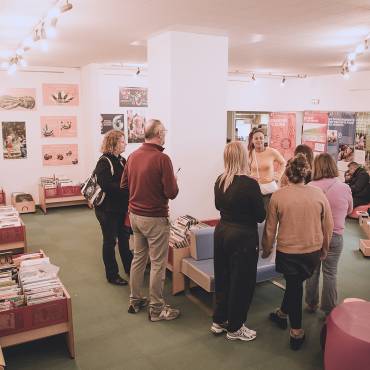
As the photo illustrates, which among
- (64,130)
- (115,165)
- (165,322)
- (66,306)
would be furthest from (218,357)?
(64,130)

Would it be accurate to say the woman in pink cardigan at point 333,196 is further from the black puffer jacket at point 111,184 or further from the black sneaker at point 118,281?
the black sneaker at point 118,281

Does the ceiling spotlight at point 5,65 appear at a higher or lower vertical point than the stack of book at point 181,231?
higher

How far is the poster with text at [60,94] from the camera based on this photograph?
8055 mm

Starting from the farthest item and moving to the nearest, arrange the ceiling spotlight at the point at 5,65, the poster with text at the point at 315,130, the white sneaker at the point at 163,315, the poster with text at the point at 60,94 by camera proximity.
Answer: the poster with text at the point at 315,130 < the poster with text at the point at 60,94 < the ceiling spotlight at the point at 5,65 < the white sneaker at the point at 163,315

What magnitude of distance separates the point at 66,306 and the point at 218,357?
3.91ft

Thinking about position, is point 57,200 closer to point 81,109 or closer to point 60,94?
point 81,109

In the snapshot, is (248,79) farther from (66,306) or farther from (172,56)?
(66,306)

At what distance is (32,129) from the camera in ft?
26.5

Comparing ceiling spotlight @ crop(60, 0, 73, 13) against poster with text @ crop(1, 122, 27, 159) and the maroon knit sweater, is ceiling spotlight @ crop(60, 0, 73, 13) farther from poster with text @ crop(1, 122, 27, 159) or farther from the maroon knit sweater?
poster with text @ crop(1, 122, 27, 159)

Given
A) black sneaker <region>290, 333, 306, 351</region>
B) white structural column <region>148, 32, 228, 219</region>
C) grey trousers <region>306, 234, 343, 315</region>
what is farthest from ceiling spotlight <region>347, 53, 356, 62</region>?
black sneaker <region>290, 333, 306, 351</region>

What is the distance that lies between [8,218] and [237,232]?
3069 millimetres

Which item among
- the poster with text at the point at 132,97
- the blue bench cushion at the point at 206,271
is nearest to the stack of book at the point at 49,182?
the poster with text at the point at 132,97

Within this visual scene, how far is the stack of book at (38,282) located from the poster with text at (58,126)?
204 inches

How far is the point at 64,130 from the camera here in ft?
27.3
